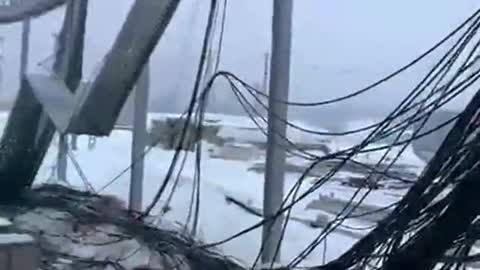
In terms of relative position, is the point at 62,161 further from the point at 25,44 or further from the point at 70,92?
the point at 70,92

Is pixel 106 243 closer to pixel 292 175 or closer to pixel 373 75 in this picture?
pixel 292 175

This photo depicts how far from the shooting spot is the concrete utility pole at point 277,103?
3.76 m

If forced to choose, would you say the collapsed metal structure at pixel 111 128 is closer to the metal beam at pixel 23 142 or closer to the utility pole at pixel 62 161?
the metal beam at pixel 23 142

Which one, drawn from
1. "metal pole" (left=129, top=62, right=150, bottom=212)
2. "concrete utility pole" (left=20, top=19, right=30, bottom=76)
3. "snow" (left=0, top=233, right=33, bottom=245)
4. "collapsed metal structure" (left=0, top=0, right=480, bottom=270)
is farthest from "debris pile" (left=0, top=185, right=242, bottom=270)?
"snow" (left=0, top=233, right=33, bottom=245)

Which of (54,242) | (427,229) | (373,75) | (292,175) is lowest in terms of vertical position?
(54,242)

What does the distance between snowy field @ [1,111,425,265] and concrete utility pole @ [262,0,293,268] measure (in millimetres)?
234

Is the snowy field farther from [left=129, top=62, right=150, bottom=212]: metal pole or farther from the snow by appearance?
the snow

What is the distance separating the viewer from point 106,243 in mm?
4070

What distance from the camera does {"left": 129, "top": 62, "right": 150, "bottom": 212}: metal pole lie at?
488 centimetres

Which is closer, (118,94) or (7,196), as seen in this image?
(118,94)

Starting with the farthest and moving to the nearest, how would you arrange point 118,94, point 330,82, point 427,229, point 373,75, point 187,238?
1. point 187,238
2. point 118,94
3. point 330,82
4. point 373,75
5. point 427,229

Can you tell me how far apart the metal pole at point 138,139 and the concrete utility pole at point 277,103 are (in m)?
1.23

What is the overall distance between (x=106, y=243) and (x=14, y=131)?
1.34m

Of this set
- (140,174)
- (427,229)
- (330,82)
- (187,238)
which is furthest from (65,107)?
(427,229)
